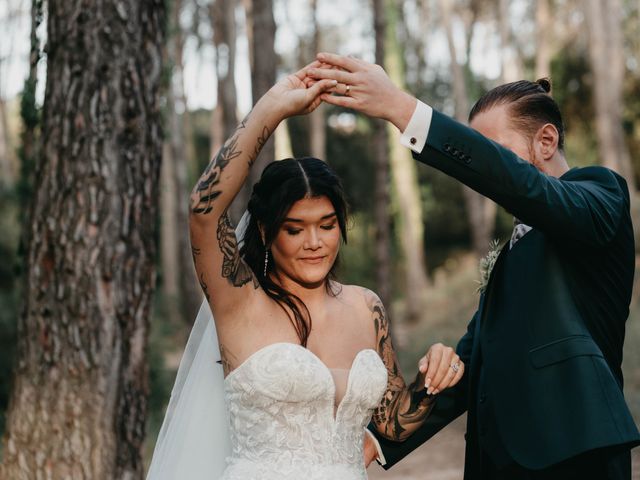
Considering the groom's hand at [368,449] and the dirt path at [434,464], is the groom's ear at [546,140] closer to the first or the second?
the groom's hand at [368,449]

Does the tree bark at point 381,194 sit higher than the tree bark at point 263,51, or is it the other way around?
the tree bark at point 263,51

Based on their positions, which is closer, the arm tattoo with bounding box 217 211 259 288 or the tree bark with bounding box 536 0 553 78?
the arm tattoo with bounding box 217 211 259 288

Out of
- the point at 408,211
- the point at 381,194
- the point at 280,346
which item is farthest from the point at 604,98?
the point at 280,346

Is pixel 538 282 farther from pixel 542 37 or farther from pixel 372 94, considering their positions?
pixel 542 37

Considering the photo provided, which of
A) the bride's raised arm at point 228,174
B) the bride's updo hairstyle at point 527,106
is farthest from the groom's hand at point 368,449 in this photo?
the bride's updo hairstyle at point 527,106

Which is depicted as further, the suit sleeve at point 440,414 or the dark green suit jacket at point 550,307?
the suit sleeve at point 440,414

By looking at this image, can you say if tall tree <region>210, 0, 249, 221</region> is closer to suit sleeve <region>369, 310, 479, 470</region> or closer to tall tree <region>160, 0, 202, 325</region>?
tall tree <region>160, 0, 202, 325</region>

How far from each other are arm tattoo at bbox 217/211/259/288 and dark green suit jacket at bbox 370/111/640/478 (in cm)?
79

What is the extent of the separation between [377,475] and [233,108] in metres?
8.77

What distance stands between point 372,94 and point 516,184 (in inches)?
20.7

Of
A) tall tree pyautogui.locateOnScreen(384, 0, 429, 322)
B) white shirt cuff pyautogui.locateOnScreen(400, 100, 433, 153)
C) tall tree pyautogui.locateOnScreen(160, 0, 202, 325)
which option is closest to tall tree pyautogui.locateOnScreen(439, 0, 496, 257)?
tall tree pyautogui.locateOnScreen(384, 0, 429, 322)

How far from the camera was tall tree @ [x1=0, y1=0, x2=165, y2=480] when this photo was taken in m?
4.39

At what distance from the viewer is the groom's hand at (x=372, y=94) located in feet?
8.40

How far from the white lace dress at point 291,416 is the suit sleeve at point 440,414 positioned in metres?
0.29
